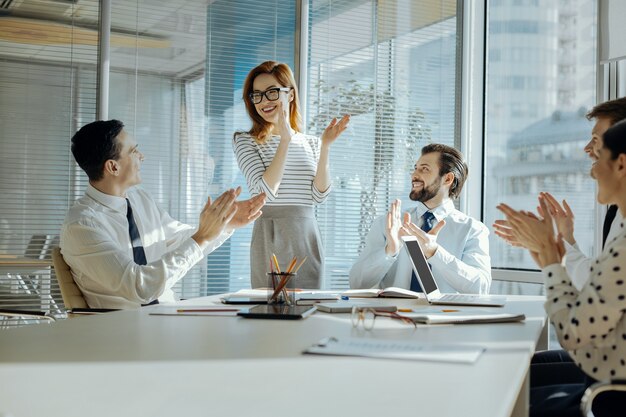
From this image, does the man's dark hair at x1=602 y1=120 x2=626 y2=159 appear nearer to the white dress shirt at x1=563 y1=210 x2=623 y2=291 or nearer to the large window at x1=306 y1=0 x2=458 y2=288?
the white dress shirt at x1=563 y1=210 x2=623 y2=291

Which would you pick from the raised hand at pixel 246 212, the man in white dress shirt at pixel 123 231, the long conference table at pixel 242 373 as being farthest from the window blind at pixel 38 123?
the long conference table at pixel 242 373

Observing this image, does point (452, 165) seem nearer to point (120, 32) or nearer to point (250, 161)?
point (250, 161)

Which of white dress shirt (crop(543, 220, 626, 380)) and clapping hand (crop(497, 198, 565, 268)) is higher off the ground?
clapping hand (crop(497, 198, 565, 268))

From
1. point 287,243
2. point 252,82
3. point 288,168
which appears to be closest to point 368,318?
point 287,243

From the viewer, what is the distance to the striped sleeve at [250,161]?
391 cm

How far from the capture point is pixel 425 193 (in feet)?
12.6

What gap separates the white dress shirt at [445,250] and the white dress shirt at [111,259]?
3.41 feet

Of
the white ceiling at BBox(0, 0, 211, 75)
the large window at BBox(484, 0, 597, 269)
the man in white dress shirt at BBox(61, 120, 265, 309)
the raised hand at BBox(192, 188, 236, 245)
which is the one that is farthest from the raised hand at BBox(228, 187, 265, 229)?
the large window at BBox(484, 0, 597, 269)

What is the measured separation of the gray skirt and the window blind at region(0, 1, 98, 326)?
1371 millimetres

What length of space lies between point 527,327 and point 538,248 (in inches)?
8.8

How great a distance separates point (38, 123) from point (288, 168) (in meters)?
1.65

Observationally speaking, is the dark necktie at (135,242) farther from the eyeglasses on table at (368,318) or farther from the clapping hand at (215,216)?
the eyeglasses on table at (368,318)

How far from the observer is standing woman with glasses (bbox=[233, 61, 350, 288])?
3.84 metres

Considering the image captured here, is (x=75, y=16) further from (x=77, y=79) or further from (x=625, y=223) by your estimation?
(x=625, y=223)
